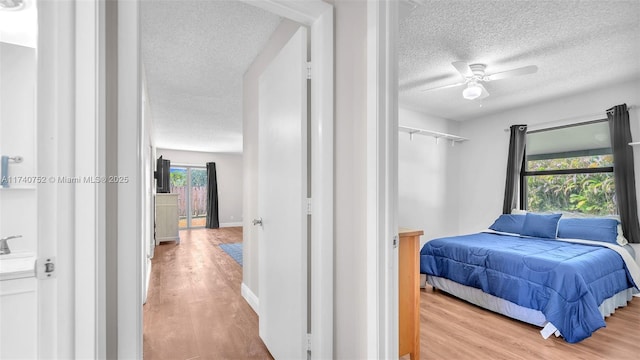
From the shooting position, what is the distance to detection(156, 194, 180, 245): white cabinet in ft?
20.2

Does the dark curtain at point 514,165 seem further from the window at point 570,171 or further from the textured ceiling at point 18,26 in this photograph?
the textured ceiling at point 18,26

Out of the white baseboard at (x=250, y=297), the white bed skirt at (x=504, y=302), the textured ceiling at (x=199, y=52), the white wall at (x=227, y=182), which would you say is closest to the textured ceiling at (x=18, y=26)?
the textured ceiling at (x=199, y=52)

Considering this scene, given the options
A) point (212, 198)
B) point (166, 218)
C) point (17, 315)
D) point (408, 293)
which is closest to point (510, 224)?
point (408, 293)

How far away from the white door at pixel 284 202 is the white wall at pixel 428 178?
2.80m

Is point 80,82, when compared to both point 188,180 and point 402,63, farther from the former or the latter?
point 188,180

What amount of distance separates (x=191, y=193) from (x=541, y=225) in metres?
8.73

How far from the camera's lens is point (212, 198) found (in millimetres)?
9023

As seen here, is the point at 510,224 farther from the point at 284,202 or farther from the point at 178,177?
the point at 178,177

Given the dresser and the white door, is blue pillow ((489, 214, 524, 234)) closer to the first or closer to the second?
the dresser

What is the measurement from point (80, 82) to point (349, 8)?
121 cm

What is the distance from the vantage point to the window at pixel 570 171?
385cm

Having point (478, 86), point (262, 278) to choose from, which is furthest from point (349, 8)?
point (478, 86)

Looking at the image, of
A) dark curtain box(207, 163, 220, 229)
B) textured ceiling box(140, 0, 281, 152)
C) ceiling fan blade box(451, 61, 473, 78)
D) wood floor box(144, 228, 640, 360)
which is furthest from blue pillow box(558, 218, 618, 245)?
dark curtain box(207, 163, 220, 229)

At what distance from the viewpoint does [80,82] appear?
94 cm
